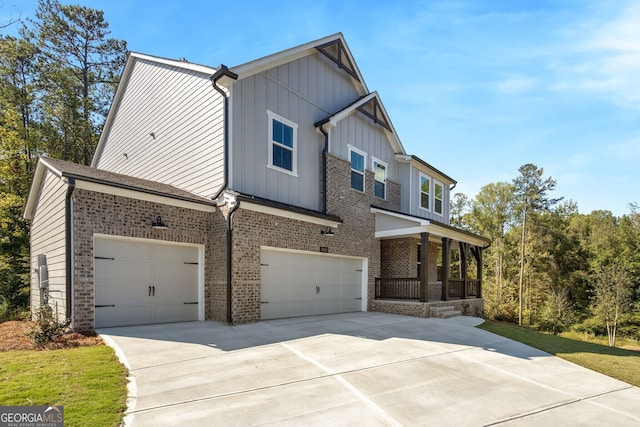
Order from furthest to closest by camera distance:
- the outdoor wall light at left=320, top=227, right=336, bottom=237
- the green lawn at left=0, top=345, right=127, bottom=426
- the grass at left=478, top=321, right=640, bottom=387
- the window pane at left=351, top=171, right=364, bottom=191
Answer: the window pane at left=351, top=171, right=364, bottom=191 → the outdoor wall light at left=320, top=227, right=336, bottom=237 → the grass at left=478, top=321, right=640, bottom=387 → the green lawn at left=0, top=345, right=127, bottom=426

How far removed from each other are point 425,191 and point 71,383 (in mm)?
17722

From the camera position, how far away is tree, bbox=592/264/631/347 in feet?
87.6

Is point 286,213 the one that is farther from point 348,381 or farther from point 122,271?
point 348,381

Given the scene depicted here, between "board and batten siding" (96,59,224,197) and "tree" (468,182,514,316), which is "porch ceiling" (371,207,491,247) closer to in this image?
"board and batten siding" (96,59,224,197)

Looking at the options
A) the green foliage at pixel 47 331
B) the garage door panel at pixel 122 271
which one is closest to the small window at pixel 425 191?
the garage door panel at pixel 122 271

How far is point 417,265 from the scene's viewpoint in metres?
17.5

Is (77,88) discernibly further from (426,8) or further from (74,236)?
(426,8)

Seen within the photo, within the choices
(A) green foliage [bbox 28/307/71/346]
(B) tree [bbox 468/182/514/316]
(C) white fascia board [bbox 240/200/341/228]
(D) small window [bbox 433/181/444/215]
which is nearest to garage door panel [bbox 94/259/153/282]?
(A) green foliage [bbox 28/307/71/346]

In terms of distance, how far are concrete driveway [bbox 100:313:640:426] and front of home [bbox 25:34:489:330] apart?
1324mm

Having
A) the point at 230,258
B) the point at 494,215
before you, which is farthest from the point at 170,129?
the point at 494,215

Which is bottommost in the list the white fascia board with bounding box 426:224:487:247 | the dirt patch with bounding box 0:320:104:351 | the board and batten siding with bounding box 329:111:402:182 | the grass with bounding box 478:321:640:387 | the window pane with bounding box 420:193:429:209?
the grass with bounding box 478:321:640:387

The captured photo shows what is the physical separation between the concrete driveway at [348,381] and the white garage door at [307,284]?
200 centimetres

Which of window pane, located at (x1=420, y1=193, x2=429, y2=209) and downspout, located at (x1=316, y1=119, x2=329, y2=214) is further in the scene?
window pane, located at (x1=420, y1=193, x2=429, y2=209)

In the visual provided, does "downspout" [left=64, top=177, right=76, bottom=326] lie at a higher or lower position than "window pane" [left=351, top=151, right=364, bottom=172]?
lower
